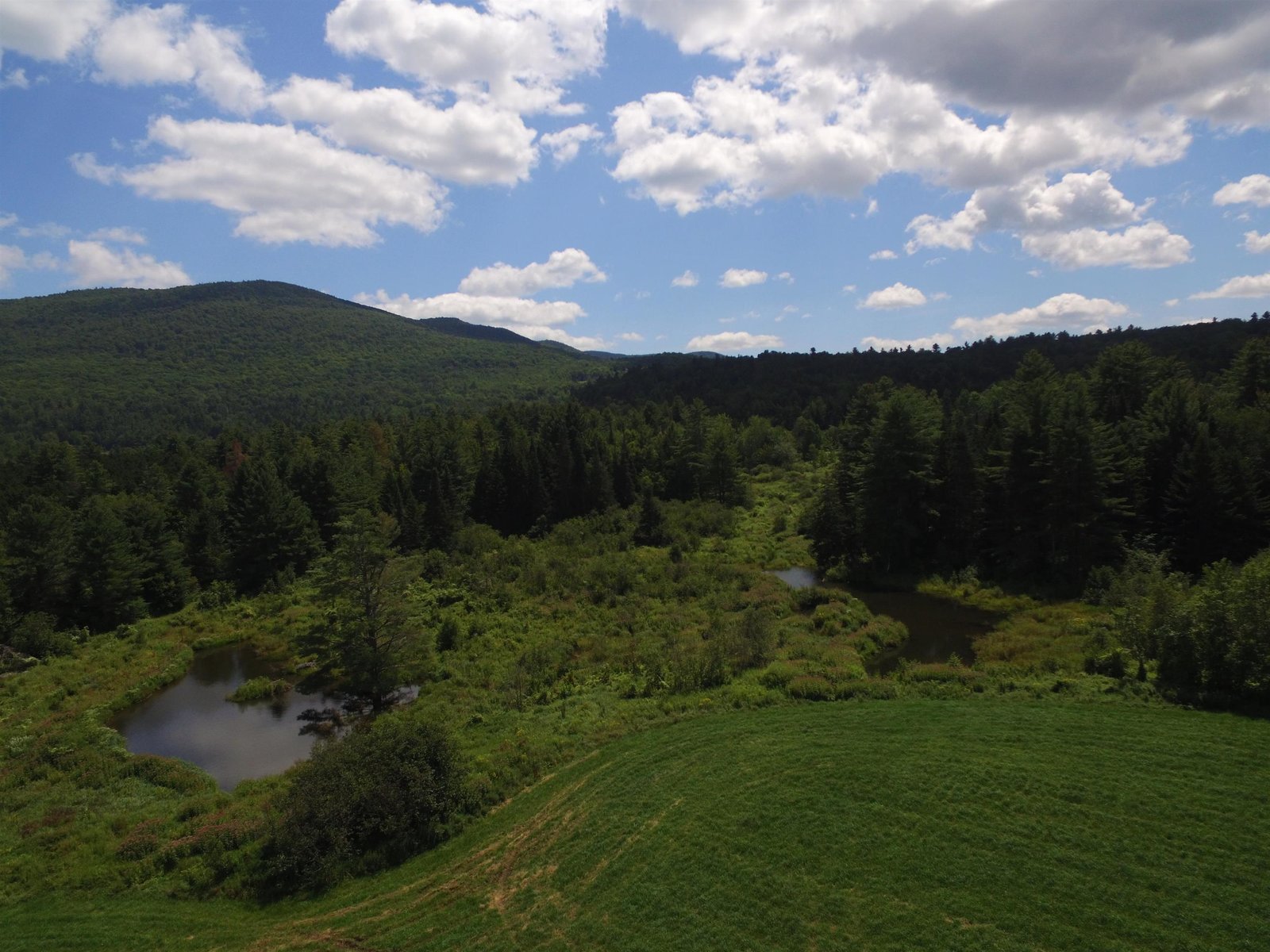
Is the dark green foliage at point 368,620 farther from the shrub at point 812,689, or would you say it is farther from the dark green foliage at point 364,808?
the shrub at point 812,689

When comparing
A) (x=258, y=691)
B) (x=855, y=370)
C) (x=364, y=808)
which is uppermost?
(x=855, y=370)

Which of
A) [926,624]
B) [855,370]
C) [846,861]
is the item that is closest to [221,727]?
[846,861]

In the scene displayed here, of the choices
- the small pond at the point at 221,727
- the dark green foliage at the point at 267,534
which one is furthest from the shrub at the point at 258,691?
the dark green foliage at the point at 267,534

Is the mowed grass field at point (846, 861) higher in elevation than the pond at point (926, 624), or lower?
higher

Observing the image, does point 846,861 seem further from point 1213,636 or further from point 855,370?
point 855,370

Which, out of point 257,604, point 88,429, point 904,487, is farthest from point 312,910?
point 88,429

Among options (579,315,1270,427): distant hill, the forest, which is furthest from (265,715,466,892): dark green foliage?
(579,315,1270,427): distant hill

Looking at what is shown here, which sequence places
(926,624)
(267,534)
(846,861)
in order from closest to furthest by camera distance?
(846,861) → (926,624) → (267,534)
